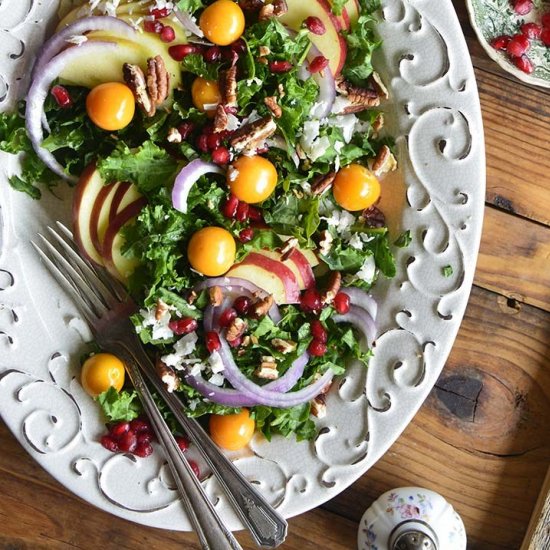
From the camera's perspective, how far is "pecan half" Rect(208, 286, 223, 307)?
183cm

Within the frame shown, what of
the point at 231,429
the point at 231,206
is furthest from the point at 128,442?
the point at 231,206

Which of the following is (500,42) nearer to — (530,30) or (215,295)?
(530,30)

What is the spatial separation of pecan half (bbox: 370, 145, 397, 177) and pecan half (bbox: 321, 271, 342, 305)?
0.96 ft

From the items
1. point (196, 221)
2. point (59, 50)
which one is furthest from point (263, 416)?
point (59, 50)

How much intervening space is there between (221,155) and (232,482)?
0.88 m

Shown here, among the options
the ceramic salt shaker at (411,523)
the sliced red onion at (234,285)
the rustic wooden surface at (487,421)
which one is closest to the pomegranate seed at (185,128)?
the sliced red onion at (234,285)

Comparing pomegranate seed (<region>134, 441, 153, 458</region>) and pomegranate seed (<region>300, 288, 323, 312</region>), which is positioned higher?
pomegranate seed (<region>300, 288, 323, 312</region>)

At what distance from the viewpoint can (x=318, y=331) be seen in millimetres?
1913

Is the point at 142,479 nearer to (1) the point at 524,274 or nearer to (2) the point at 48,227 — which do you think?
(2) the point at 48,227

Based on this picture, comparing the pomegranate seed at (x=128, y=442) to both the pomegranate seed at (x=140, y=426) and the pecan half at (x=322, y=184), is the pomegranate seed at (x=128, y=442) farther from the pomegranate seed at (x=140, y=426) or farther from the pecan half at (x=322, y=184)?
the pecan half at (x=322, y=184)

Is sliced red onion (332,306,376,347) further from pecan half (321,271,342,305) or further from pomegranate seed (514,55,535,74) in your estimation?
pomegranate seed (514,55,535,74)

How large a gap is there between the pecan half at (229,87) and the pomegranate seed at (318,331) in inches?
24.2

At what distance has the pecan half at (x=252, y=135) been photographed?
1.78m

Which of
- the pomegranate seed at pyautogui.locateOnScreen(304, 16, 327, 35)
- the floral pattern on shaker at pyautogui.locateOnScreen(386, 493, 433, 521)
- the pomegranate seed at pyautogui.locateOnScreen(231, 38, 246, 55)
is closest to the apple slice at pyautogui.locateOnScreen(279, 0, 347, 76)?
the pomegranate seed at pyautogui.locateOnScreen(304, 16, 327, 35)
